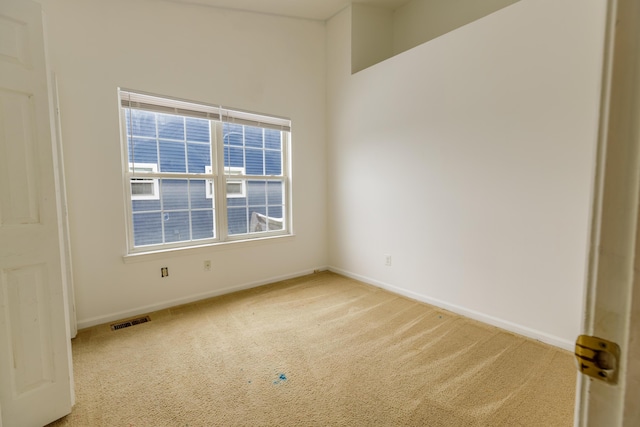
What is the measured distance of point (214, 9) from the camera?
3.08 meters

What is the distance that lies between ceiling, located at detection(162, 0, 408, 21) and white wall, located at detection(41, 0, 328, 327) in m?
0.09

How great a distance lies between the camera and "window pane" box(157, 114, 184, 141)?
2953 mm

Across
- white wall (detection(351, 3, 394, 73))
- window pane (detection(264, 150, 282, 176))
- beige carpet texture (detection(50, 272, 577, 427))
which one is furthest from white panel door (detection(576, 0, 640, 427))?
white wall (detection(351, 3, 394, 73))

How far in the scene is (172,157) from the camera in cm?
303

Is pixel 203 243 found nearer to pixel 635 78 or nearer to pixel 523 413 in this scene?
pixel 523 413

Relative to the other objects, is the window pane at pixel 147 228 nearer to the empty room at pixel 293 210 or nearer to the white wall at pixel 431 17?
the empty room at pixel 293 210

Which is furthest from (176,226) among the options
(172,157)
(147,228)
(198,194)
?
(172,157)

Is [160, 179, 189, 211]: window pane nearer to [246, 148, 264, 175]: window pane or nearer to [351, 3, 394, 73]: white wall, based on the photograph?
[246, 148, 264, 175]: window pane

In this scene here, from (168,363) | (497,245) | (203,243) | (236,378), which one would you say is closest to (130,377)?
(168,363)

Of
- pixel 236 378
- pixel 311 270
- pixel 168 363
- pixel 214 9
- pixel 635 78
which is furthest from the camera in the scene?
pixel 311 270

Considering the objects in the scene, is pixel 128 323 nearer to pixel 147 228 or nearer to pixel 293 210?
pixel 147 228

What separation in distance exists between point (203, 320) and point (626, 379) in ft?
9.50

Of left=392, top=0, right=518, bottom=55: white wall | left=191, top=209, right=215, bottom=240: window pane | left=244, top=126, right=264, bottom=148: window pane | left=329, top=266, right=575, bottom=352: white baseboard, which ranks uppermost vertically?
left=392, top=0, right=518, bottom=55: white wall

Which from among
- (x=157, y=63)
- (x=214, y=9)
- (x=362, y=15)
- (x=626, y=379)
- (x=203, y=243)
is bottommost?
(x=203, y=243)
